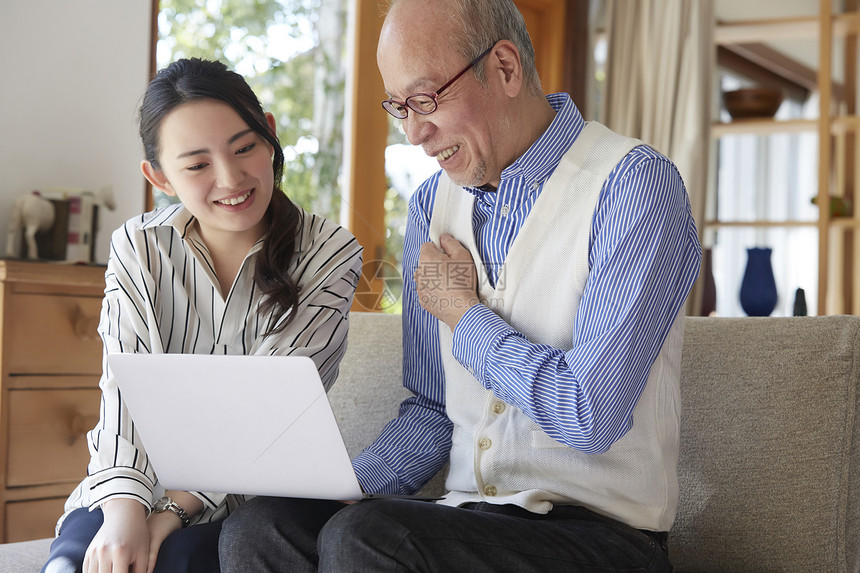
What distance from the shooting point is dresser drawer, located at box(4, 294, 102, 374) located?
230 cm

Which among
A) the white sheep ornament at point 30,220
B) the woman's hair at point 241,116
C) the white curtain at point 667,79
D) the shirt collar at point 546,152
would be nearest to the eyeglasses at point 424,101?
the shirt collar at point 546,152

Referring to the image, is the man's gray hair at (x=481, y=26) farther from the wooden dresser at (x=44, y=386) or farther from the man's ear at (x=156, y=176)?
the wooden dresser at (x=44, y=386)

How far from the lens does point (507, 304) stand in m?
1.35

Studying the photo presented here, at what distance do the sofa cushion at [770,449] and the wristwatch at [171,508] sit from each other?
30.2 inches

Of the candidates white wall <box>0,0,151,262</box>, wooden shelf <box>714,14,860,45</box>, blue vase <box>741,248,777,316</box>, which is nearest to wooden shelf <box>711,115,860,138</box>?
wooden shelf <box>714,14,860,45</box>

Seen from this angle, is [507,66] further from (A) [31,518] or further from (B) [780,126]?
(B) [780,126]

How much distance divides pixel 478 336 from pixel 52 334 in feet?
5.11

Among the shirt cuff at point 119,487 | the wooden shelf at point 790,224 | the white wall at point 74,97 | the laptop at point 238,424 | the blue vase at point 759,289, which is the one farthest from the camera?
the wooden shelf at point 790,224

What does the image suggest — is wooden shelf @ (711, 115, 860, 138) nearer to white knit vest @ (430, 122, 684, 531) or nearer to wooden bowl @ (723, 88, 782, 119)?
wooden bowl @ (723, 88, 782, 119)

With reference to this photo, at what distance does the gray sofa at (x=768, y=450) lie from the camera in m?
1.39

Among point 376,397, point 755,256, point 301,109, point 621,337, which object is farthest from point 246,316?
point 301,109

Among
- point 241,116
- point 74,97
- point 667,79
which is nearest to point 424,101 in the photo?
point 241,116

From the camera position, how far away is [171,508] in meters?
1.32

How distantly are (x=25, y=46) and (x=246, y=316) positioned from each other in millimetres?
1768
